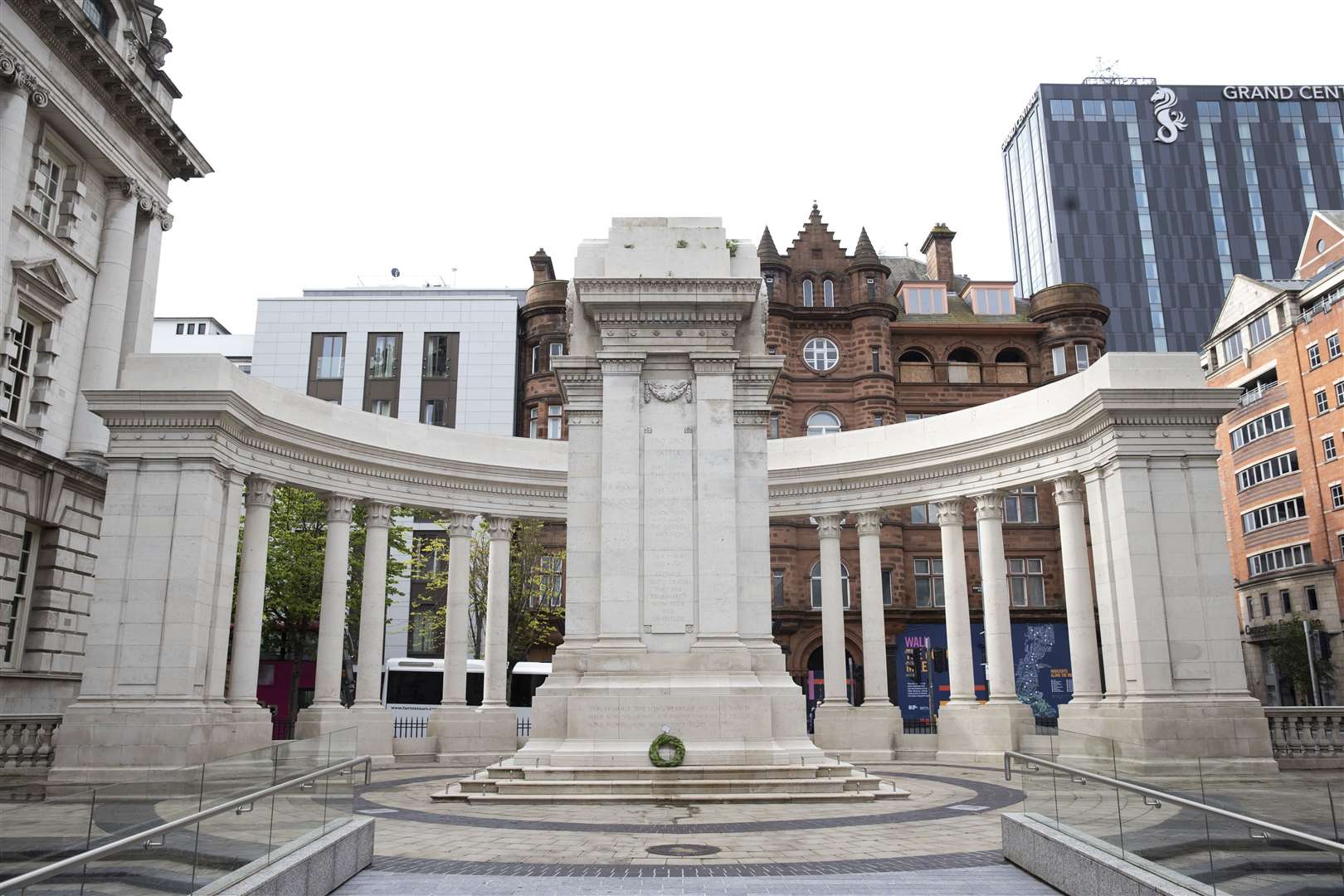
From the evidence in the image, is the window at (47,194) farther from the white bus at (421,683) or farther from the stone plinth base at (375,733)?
the white bus at (421,683)

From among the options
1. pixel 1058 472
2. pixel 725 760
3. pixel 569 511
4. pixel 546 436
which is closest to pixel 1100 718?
pixel 1058 472

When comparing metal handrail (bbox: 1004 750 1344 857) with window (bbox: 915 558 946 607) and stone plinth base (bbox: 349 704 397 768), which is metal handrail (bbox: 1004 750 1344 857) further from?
window (bbox: 915 558 946 607)

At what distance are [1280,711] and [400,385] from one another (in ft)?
202

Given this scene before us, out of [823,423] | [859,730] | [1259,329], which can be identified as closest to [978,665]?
[823,423]

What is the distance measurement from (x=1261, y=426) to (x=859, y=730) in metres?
54.4

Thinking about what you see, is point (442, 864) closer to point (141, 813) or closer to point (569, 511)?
point (141, 813)

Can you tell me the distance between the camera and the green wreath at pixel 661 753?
79.6 ft

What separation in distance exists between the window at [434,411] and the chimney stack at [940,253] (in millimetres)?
39226

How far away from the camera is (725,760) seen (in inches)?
966

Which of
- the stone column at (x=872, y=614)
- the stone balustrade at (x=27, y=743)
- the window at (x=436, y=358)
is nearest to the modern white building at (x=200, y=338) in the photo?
the window at (x=436, y=358)

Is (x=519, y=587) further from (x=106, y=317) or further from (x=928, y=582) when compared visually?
(x=106, y=317)

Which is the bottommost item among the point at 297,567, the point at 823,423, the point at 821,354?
the point at 297,567

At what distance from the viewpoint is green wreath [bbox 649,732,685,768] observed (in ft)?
79.6

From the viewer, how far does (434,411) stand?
7744 cm
